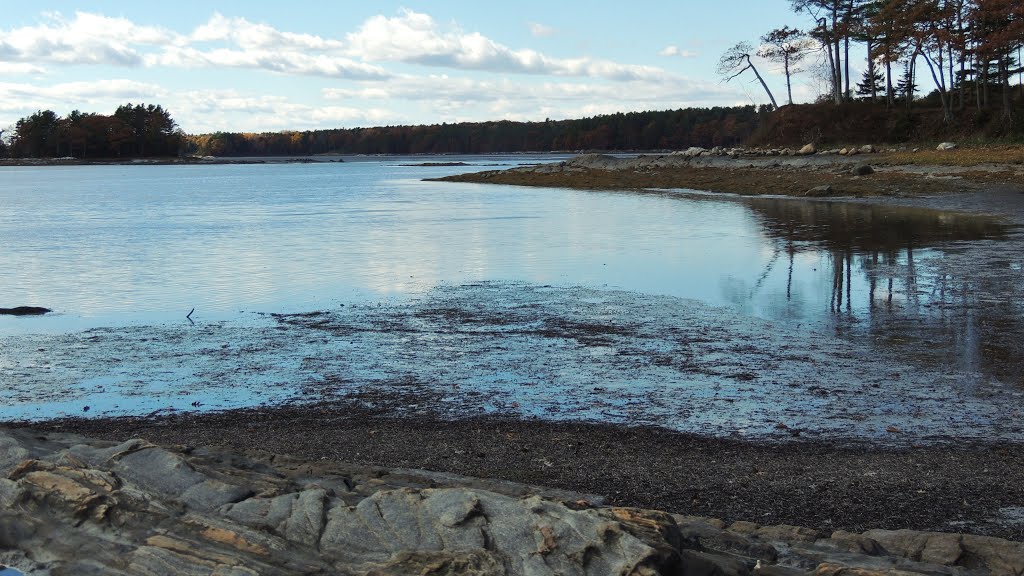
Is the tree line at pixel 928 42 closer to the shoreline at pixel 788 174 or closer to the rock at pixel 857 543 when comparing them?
the shoreline at pixel 788 174

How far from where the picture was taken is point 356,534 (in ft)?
14.8

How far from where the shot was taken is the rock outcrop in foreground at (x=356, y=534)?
4211 mm

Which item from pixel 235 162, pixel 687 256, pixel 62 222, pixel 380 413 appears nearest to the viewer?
pixel 380 413

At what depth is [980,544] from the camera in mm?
4840

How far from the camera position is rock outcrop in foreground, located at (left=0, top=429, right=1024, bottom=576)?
421cm

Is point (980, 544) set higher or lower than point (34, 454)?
lower

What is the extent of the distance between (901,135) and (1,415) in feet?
178

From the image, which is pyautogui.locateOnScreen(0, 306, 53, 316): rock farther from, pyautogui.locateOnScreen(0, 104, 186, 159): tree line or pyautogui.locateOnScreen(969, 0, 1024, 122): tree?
pyautogui.locateOnScreen(0, 104, 186, 159): tree line

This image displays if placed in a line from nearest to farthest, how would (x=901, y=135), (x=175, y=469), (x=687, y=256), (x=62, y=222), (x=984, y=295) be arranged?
(x=175, y=469) → (x=984, y=295) → (x=687, y=256) → (x=62, y=222) → (x=901, y=135)

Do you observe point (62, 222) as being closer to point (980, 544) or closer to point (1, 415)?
point (1, 415)

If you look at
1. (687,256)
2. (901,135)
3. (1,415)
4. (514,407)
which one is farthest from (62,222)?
(901,135)

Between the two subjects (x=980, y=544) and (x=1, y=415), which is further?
(x=1, y=415)

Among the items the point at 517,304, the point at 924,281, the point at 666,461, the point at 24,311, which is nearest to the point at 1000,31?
the point at 924,281

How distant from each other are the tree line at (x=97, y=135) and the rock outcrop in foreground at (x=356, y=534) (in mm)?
178325
